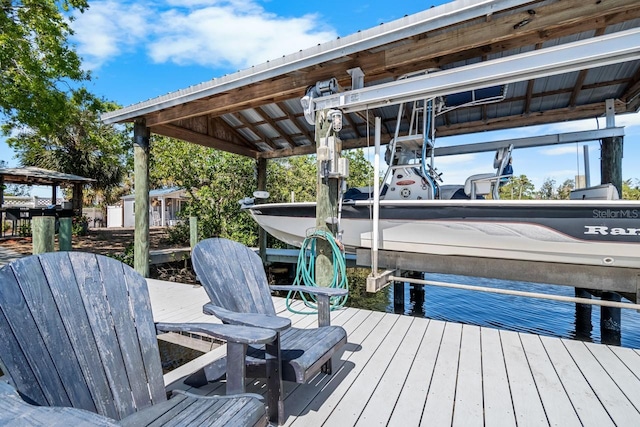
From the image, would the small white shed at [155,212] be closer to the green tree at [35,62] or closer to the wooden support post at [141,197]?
the green tree at [35,62]

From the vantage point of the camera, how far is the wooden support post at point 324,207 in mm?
3447

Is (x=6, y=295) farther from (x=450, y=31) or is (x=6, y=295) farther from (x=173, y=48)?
(x=173, y=48)

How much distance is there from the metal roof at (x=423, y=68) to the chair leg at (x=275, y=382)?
8.40ft

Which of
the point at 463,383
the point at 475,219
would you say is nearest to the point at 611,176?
the point at 475,219

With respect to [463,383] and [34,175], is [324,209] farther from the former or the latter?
[34,175]

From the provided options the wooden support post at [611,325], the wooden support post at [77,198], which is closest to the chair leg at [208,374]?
the wooden support post at [611,325]

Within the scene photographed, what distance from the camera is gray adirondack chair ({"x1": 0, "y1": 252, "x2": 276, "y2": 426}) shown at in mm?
1034

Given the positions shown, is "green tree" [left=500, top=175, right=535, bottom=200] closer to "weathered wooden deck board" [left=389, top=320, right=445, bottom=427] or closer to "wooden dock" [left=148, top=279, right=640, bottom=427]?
"wooden dock" [left=148, top=279, right=640, bottom=427]

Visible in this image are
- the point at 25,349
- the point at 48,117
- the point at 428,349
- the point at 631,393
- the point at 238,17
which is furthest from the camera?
the point at 48,117

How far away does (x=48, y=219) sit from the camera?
9.41 ft

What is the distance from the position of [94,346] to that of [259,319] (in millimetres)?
601

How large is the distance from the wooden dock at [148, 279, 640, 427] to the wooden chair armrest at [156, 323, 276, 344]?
60cm

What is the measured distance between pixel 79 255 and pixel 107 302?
0.76ft

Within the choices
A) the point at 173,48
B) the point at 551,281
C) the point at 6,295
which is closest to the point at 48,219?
the point at 6,295
